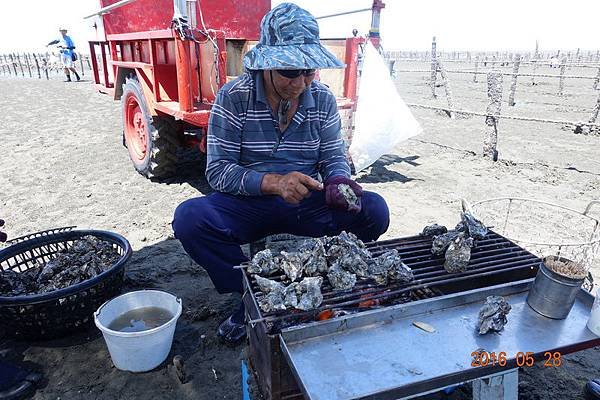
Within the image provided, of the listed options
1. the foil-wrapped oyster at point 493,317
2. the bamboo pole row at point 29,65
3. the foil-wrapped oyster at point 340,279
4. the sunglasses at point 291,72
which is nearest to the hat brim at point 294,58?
the sunglasses at point 291,72

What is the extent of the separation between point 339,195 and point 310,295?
89 centimetres

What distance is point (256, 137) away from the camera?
2.55 metres

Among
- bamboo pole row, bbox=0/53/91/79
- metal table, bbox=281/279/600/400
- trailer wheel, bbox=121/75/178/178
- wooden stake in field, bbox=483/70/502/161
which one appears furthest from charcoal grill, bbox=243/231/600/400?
bamboo pole row, bbox=0/53/91/79

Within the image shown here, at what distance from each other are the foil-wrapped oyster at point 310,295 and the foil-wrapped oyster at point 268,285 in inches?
3.7

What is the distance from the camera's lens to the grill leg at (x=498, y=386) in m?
1.55

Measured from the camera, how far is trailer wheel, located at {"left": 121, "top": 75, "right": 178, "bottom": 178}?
4.98 m

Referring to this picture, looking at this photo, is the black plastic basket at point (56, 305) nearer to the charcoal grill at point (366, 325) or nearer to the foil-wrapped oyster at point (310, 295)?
the charcoal grill at point (366, 325)

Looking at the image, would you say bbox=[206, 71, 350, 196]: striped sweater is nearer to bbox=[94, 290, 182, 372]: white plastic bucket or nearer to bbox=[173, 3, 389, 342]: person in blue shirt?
bbox=[173, 3, 389, 342]: person in blue shirt

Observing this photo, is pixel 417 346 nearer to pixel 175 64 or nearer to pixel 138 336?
pixel 138 336

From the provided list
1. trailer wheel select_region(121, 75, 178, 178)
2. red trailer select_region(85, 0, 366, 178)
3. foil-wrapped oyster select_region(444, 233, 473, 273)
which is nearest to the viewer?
foil-wrapped oyster select_region(444, 233, 473, 273)

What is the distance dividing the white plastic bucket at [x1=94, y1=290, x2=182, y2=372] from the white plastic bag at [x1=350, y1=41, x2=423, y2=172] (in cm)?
357

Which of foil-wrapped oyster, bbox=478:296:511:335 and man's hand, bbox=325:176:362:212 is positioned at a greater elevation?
man's hand, bbox=325:176:362:212

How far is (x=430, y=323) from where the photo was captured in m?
1.71

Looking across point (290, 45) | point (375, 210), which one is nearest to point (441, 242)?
point (375, 210)
